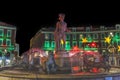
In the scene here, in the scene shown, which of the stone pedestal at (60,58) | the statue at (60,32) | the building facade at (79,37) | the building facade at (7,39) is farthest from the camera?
the building facade at (79,37)

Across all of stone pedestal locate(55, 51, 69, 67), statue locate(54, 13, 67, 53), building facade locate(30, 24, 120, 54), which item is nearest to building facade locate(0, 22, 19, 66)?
building facade locate(30, 24, 120, 54)

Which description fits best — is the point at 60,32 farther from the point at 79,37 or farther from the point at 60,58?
the point at 79,37

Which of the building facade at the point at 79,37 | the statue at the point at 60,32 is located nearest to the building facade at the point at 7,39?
the building facade at the point at 79,37

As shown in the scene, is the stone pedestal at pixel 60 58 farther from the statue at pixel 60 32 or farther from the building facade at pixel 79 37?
the building facade at pixel 79 37

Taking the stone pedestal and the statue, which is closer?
the stone pedestal

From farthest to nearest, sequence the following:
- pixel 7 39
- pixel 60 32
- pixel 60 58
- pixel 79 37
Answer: pixel 79 37 → pixel 7 39 → pixel 60 32 → pixel 60 58

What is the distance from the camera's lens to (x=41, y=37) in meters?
97.1

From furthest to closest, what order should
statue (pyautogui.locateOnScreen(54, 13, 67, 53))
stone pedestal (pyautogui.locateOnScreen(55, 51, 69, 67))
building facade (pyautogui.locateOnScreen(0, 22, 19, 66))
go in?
building facade (pyautogui.locateOnScreen(0, 22, 19, 66)) < statue (pyautogui.locateOnScreen(54, 13, 67, 53)) < stone pedestal (pyautogui.locateOnScreen(55, 51, 69, 67))

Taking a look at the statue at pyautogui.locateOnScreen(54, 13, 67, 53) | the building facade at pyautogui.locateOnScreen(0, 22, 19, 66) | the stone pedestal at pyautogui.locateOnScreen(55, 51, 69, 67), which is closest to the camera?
the stone pedestal at pyautogui.locateOnScreen(55, 51, 69, 67)

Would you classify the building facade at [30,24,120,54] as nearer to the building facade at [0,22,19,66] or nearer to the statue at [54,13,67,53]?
the building facade at [0,22,19,66]

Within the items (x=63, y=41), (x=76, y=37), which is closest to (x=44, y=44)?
(x=76, y=37)

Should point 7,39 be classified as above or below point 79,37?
below

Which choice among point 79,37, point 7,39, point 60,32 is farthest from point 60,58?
point 79,37

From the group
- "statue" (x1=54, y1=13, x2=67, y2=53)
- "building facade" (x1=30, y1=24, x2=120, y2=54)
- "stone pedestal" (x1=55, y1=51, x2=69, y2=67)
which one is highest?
"building facade" (x1=30, y1=24, x2=120, y2=54)
